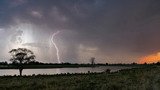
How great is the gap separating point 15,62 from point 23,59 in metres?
2.92

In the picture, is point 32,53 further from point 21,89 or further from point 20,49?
point 21,89

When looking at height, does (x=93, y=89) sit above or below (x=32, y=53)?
below

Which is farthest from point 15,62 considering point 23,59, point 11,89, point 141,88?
point 141,88

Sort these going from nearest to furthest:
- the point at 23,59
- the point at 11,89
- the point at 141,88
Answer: the point at 141,88 → the point at 11,89 → the point at 23,59

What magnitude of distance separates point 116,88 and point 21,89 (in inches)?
376

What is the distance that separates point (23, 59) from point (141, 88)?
7699 cm

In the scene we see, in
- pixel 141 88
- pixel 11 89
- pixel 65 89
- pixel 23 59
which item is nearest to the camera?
pixel 141 88

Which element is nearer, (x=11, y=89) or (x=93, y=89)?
(x=93, y=89)

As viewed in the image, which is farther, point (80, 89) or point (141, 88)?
point (80, 89)

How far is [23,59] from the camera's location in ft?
333

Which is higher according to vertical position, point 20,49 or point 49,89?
point 20,49

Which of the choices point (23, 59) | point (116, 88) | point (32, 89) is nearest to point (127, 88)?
point (116, 88)

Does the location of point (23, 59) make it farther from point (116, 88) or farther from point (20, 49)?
point (116, 88)

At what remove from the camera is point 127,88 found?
2969cm
